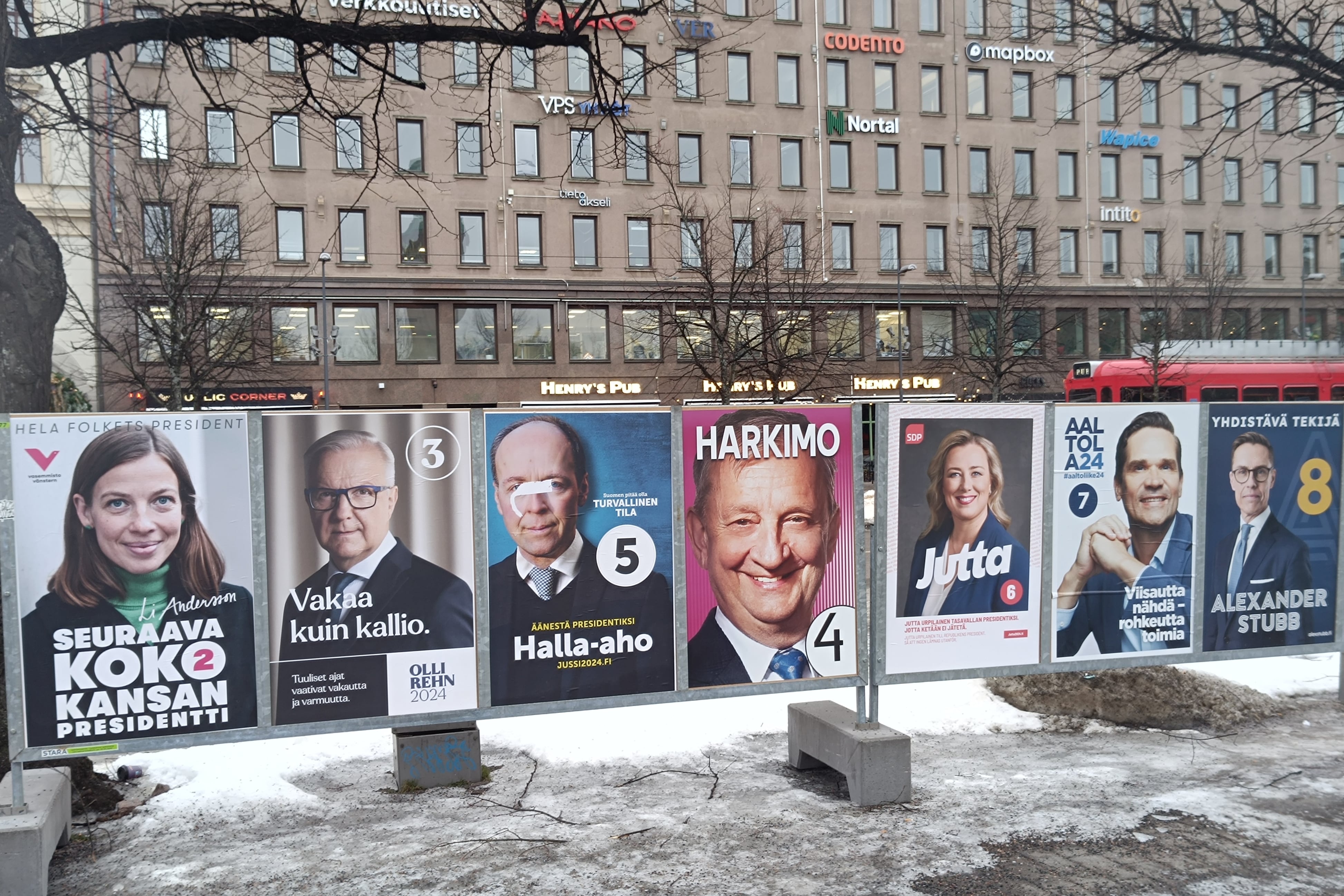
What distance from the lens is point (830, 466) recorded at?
21.0 feet

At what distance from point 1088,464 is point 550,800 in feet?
13.3

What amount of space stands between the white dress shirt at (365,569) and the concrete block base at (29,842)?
1684 millimetres

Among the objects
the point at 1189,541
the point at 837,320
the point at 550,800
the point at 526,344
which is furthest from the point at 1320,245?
the point at 550,800

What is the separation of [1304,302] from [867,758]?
177ft

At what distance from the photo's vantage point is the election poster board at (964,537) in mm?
6426

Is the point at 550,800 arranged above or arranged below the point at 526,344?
below

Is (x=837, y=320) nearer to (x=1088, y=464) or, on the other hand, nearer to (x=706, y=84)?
(x=706, y=84)

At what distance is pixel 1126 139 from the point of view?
48.7 metres

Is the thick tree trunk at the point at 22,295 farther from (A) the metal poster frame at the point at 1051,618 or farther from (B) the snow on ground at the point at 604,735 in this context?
(A) the metal poster frame at the point at 1051,618

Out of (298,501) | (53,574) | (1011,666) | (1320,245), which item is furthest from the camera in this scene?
(1320,245)

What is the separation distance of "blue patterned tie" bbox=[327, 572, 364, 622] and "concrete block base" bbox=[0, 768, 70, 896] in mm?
1683

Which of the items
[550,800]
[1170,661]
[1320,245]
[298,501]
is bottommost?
[550,800]

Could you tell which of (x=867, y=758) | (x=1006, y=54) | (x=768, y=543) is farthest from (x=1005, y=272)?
(x=867, y=758)

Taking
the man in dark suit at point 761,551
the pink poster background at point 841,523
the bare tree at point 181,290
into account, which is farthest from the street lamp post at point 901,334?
the man in dark suit at point 761,551
